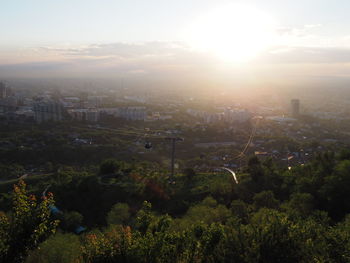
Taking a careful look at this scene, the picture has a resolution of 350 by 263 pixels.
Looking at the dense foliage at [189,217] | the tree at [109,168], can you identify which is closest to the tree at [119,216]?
the dense foliage at [189,217]

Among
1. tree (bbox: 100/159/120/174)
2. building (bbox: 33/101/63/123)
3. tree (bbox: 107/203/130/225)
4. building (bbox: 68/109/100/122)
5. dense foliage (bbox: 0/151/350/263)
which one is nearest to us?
dense foliage (bbox: 0/151/350/263)

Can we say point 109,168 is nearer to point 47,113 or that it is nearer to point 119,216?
point 119,216

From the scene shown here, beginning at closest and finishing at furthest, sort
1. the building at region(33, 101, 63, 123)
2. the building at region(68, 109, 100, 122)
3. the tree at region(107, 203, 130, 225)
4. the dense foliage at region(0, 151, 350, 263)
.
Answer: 1. the dense foliage at region(0, 151, 350, 263)
2. the tree at region(107, 203, 130, 225)
3. the building at region(33, 101, 63, 123)
4. the building at region(68, 109, 100, 122)

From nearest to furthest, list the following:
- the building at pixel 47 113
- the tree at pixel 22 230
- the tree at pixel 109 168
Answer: the tree at pixel 22 230
the tree at pixel 109 168
the building at pixel 47 113

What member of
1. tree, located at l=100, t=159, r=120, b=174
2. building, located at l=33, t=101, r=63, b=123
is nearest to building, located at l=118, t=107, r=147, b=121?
building, located at l=33, t=101, r=63, b=123

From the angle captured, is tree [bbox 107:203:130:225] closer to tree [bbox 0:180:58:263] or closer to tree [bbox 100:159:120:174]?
tree [bbox 100:159:120:174]

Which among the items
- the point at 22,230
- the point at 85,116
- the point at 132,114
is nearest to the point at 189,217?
the point at 22,230

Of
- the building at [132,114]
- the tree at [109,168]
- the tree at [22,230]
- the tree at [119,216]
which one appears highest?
the tree at [22,230]

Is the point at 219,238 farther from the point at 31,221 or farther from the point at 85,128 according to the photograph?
the point at 85,128

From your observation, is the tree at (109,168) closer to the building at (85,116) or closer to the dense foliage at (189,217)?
the dense foliage at (189,217)
